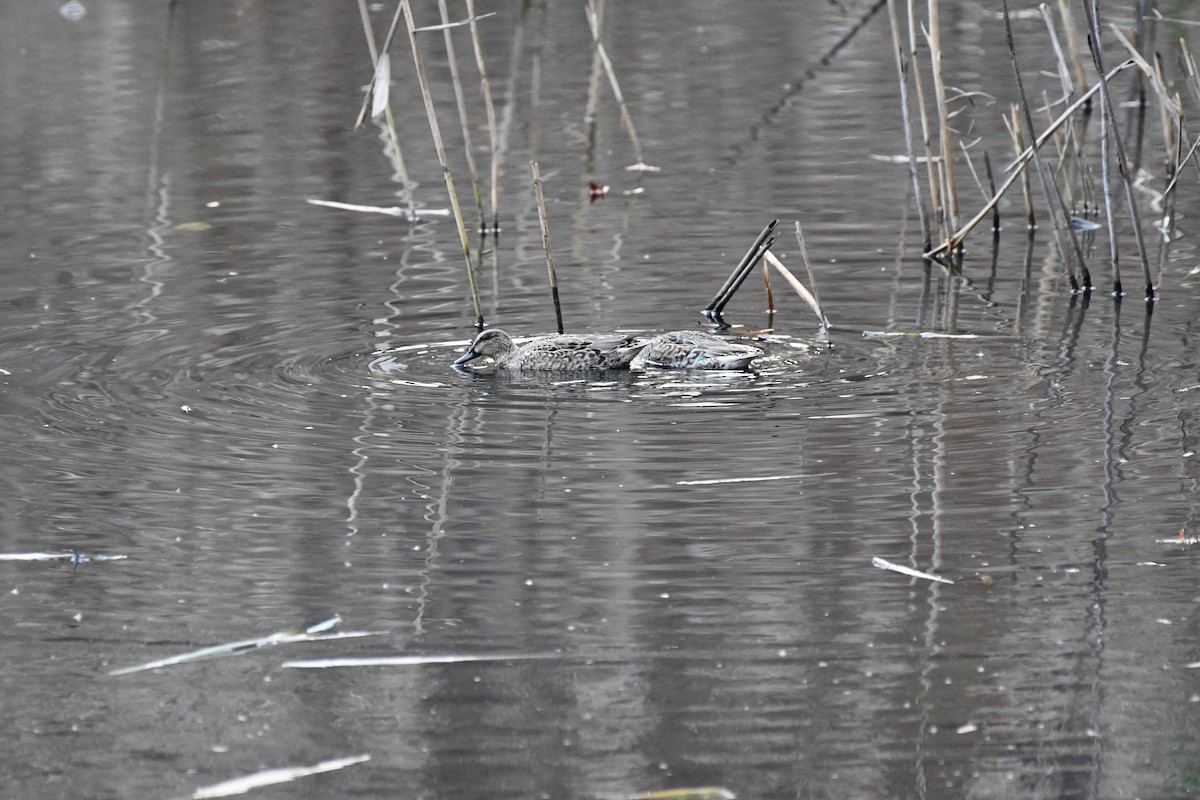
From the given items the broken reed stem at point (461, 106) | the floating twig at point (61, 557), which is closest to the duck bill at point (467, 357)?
the broken reed stem at point (461, 106)

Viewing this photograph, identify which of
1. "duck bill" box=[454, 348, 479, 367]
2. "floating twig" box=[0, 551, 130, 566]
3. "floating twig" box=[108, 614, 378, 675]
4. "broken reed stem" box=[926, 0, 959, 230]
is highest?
"broken reed stem" box=[926, 0, 959, 230]

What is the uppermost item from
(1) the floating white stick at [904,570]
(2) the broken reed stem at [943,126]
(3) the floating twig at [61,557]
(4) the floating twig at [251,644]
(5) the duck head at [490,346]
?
(2) the broken reed stem at [943,126]

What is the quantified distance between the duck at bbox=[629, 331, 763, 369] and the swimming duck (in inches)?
3.7

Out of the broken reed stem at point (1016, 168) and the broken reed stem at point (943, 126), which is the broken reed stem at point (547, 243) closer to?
the broken reed stem at point (943, 126)

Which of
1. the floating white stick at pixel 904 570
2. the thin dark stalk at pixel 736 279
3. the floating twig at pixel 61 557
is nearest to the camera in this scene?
the floating white stick at pixel 904 570

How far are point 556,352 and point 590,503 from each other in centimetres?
201

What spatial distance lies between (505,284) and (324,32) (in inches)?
467

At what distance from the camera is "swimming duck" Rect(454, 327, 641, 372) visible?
28.0 feet

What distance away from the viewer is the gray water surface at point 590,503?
15.8 ft

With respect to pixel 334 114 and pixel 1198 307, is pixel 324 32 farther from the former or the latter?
pixel 1198 307

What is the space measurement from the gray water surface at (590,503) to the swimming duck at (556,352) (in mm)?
96

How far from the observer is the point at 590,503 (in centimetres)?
671

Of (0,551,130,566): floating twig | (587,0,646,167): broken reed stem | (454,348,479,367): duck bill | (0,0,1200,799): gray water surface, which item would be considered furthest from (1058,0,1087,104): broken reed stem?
(0,551,130,566): floating twig

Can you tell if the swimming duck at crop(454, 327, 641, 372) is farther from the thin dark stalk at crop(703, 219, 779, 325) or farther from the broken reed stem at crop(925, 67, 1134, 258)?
the broken reed stem at crop(925, 67, 1134, 258)
